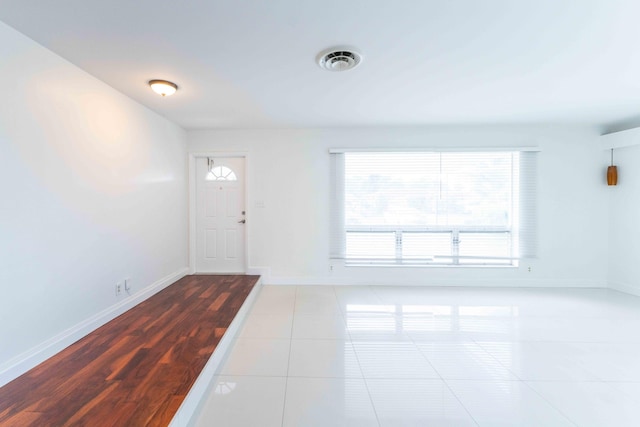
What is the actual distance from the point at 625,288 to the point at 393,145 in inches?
153

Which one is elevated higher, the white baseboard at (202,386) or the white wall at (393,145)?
the white wall at (393,145)

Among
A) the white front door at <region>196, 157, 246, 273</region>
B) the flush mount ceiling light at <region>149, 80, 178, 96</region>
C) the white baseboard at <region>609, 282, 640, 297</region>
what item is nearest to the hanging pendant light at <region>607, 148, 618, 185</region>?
the white baseboard at <region>609, 282, 640, 297</region>

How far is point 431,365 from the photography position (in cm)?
198

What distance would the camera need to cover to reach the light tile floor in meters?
1.52

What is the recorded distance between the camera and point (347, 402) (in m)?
1.61

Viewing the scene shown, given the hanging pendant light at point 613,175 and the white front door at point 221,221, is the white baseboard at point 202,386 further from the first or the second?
the hanging pendant light at point 613,175

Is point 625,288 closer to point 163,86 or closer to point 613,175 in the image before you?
point 613,175

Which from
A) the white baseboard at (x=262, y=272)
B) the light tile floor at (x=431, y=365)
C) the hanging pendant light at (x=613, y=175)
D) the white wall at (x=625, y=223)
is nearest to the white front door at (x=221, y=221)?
the white baseboard at (x=262, y=272)

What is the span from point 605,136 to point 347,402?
5.07 meters

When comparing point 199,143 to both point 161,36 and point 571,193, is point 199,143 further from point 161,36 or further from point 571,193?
point 571,193

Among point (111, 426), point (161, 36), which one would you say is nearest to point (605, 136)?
point (161, 36)

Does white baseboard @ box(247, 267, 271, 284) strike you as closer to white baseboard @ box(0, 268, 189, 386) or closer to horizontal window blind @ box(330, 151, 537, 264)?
horizontal window blind @ box(330, 151, 537, 264)

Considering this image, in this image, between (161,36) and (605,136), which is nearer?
(161,36)

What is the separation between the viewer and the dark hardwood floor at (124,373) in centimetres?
129
